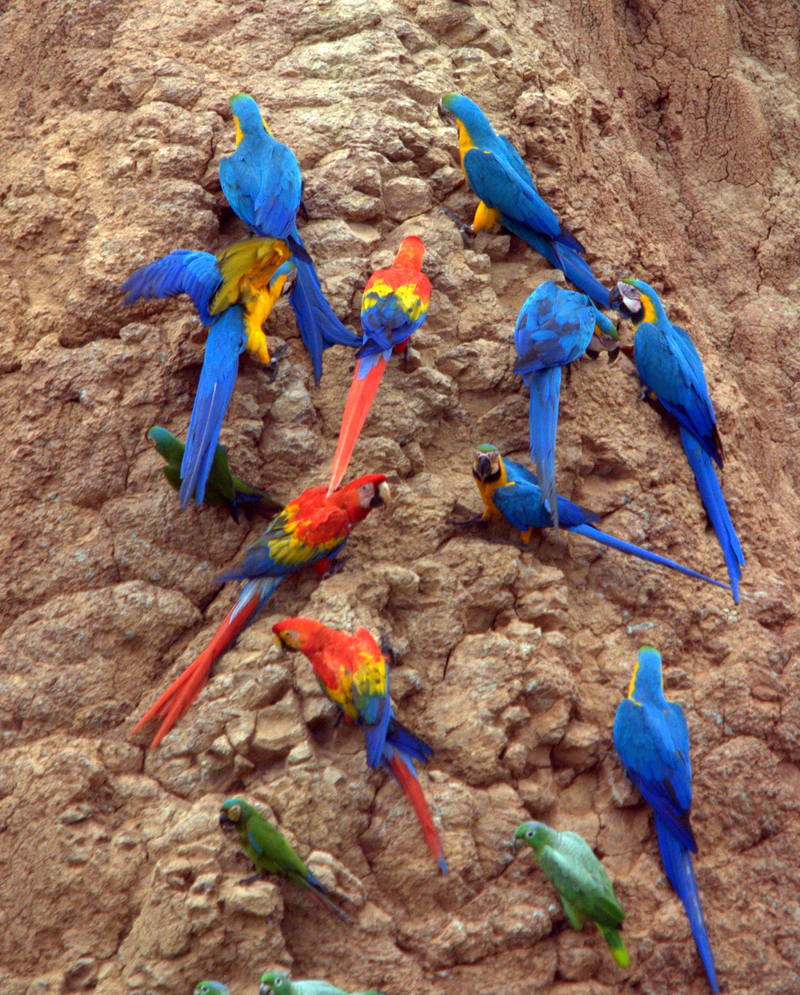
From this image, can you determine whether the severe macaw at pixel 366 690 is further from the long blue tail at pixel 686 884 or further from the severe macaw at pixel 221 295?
the long blue tail at pixel 686 884

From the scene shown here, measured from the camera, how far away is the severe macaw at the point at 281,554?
2.69 m


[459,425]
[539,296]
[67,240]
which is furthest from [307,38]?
[459,425]

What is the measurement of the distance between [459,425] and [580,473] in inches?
18.2

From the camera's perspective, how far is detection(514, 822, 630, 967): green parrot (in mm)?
2502

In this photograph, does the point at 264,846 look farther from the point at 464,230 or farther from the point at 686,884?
the point at 464,230

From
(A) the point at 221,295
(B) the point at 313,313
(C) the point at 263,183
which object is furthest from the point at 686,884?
(C) the point at 263,183

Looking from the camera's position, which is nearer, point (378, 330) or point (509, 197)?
point (378, 330)

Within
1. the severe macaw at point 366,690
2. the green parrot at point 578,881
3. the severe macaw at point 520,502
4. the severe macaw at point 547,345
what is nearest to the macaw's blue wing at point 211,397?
the severe macaw at point 366,690

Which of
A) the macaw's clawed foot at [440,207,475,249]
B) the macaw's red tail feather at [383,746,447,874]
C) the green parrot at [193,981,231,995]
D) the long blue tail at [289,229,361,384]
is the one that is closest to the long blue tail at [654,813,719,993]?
the macaw's red tail feather at [383,746,447,874]

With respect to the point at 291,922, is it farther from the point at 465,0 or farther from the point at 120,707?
the point at 465,0

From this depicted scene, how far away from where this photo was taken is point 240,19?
3803 mm

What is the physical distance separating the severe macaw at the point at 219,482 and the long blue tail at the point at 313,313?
0.51 metres

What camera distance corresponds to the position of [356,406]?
9.41 ft

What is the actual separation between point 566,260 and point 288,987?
8.50 ft
